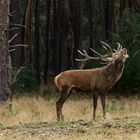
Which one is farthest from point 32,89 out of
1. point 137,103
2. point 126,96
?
point 137,103

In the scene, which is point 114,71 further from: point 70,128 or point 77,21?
point 77,21

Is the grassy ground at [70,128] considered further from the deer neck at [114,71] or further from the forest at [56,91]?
the deer neck at [114,71]

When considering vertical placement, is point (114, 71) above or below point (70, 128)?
above

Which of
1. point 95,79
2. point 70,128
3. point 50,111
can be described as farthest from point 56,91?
point 70,128

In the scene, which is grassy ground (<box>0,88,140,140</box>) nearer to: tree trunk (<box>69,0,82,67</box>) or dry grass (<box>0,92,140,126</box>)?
dry grass (<box>0,92,140,126</box>)

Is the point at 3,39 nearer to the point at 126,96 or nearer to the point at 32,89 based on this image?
the point at 126,96

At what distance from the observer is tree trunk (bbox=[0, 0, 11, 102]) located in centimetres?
1794

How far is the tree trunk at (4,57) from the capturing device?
58.9 ft

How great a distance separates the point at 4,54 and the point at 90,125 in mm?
7088

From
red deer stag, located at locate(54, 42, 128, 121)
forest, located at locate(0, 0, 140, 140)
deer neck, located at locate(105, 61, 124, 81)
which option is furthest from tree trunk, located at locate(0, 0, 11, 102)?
deer neck, located at locate(105, 61, 124, 81)

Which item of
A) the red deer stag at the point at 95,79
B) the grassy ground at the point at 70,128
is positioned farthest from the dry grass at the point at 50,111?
the red deer stag at the point at 95,79

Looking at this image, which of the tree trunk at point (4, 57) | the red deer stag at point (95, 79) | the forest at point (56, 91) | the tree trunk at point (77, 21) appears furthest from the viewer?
the tree trunk at point (77, 21)

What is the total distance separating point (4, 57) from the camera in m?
18.1

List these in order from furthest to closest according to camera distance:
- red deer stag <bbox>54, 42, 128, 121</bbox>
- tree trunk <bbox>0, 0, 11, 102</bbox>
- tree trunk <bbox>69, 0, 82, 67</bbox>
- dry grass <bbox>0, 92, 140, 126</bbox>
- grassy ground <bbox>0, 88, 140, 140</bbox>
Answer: tree trunk <bbox>69, 0, 82, 67</bbox>
tree trunk <bbox>0, 0, 11, 102</bbox>
dry grass <bbox>0, 92, 140, 126</bbox>
red deer stag <bbox>54, 42, 128, 121</bbox>
grassy ground <bbox>0, 88, 140, 140</bbox>
